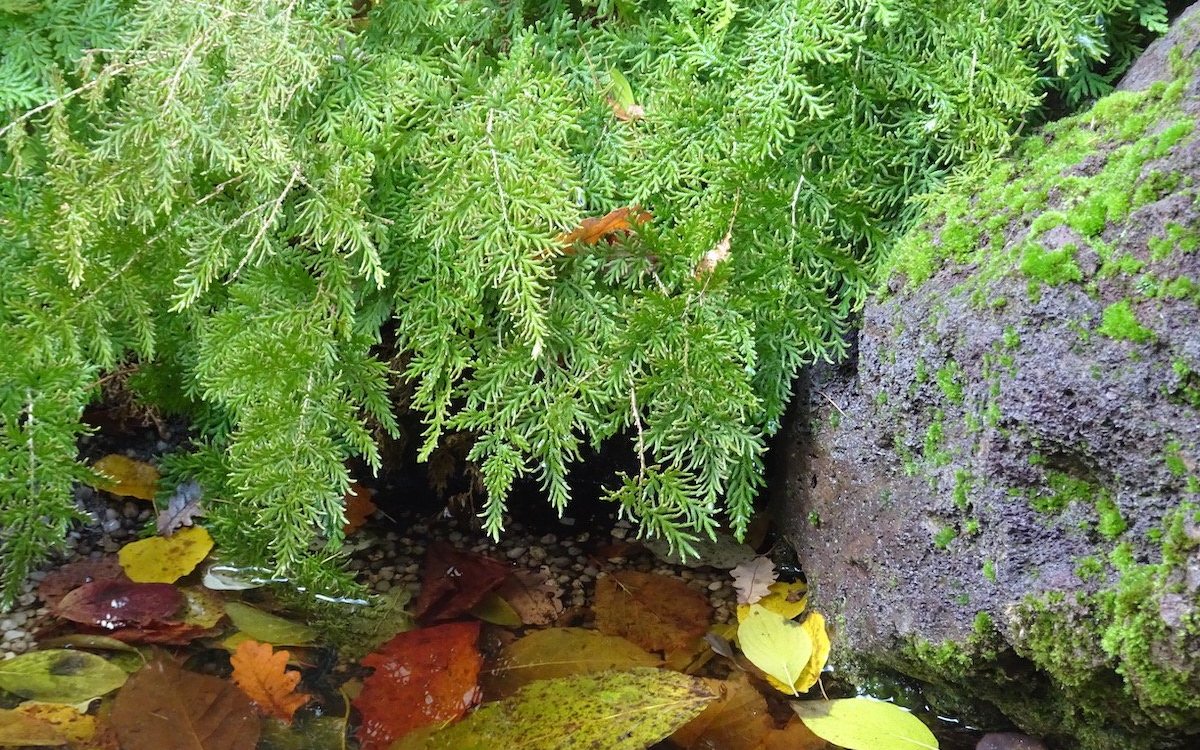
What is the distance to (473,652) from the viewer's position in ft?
6.20

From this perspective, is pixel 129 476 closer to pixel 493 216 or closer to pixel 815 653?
pixel 493 216

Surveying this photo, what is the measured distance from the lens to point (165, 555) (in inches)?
85.9

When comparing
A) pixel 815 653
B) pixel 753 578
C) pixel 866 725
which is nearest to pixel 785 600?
pixel 753 578

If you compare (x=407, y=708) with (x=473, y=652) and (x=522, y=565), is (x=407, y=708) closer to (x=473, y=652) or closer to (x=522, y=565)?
(x=473, y=652)

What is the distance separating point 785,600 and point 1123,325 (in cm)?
105

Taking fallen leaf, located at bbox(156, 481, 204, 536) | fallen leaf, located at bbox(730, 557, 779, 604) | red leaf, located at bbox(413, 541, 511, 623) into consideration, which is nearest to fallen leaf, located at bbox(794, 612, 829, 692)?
fallen leaf, located at bbox(730, 557, 779, 604)

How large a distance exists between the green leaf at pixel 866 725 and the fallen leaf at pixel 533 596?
2.06 feet

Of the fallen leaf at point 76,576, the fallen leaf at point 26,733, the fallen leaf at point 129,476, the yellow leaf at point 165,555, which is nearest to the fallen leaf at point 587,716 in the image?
the fallen leaf at point 26,733

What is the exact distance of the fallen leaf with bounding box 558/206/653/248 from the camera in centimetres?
185

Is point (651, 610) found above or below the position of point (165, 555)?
below

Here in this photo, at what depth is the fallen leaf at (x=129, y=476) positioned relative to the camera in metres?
2.38

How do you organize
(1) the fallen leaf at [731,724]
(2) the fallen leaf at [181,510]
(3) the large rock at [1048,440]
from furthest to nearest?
(2) the fallen leaf at [181,510], (1) the fallen leaf at [731,724], (3) the large rock at [1048,440]

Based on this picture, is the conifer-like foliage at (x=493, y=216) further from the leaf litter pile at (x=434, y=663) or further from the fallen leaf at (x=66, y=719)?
the fallen leaf at (x=66, y=719)

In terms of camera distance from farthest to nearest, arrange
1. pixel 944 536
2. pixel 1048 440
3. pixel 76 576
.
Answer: pixel 76 576
pixel 944 536
pixel 1048 440
